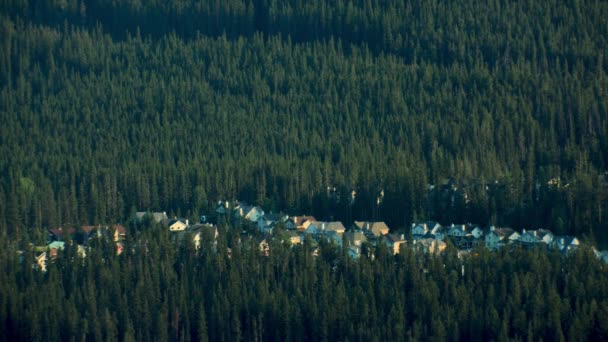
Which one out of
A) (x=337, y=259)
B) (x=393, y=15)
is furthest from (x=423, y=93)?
(x=337, y=259)

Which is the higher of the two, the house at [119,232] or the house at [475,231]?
the house at [119,232]

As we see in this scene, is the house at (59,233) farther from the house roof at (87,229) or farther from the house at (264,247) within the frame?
the house at (264,247)

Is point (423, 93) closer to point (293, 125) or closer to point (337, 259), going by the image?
point (293, 125)

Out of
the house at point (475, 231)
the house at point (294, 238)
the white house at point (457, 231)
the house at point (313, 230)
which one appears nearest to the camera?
the house at point (294, 238)

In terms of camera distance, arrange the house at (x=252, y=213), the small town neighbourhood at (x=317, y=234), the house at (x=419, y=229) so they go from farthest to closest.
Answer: the house at (x=252, y=213)
the house at (x=419, y=229)
the small town neighbourhood at (x=317, y=234)

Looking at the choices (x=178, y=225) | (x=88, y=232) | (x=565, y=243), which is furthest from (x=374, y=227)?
(x=88, y=232)

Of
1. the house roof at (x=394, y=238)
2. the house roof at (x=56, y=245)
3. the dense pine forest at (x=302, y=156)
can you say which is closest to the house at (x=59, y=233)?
the house roof at (x=56, y=245)
